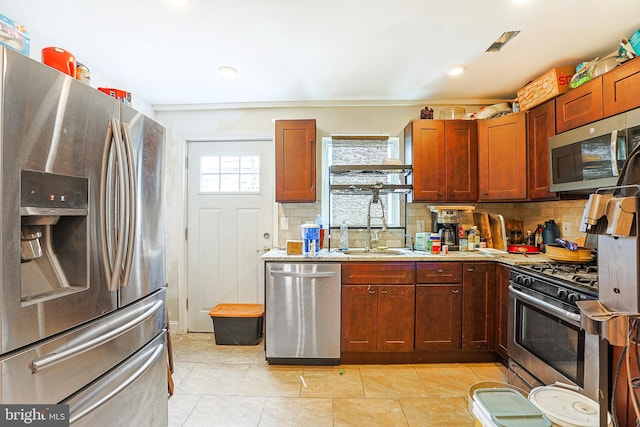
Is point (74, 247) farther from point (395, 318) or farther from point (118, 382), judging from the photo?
point (395, 318)

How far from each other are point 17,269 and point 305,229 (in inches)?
75.6

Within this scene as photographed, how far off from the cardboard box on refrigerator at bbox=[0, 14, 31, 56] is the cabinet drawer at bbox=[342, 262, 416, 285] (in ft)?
7.47

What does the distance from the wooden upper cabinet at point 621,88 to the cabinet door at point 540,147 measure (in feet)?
1.52

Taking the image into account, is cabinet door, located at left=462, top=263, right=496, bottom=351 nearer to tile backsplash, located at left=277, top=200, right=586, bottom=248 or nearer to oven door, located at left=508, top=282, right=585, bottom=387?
oven door, located at left=508, top=282, right=585, bottom=387

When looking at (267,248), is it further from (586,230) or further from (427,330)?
(586,230)

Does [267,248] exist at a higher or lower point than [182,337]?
higher

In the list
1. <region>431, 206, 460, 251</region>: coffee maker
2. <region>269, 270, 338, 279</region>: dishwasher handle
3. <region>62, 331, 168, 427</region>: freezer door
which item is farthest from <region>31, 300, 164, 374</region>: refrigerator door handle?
<region>431, 206, 460, 251</region>: coffee maker

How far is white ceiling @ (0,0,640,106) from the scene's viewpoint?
1777 millimetres

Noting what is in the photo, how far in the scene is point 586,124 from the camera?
2.11 metres

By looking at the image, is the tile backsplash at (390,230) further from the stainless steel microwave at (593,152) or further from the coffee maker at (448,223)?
the stainless steel microwave at (593,152)

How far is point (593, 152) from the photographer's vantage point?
2006mm

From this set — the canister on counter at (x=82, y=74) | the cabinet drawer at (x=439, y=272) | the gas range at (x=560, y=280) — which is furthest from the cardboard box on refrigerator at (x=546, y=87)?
the canister on counter at (x=82, y=74)

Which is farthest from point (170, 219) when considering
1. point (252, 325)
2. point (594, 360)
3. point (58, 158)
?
point (594, 360)

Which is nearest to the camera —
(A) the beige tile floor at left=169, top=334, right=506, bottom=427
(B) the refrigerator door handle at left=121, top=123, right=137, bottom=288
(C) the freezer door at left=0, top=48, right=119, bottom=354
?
(C) the freezer door at left=0, top=48, right=119, bottom=354
